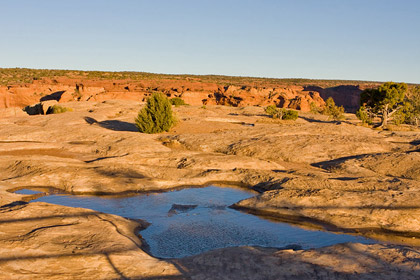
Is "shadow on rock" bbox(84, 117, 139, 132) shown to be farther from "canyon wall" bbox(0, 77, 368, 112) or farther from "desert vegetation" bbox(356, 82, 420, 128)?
"canyon wall" bbox(0, 77, 368, 112)

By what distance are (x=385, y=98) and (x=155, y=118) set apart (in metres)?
17.8

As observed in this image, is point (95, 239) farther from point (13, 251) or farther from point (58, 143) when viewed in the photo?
point (58, 143)

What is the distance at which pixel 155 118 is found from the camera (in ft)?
70.0

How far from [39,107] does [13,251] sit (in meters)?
32.0

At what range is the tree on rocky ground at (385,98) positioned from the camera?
2725cm

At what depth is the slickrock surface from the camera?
18.9 feet

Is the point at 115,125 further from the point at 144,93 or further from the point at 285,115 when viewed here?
the point at 144,93

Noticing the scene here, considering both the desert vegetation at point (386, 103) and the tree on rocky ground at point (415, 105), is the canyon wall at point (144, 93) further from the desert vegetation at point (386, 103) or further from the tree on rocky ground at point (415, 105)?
the desert vegetation at point (386, 103)

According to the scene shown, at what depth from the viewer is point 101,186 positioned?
35.1 feet

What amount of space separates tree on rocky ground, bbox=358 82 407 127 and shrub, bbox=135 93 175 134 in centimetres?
1645

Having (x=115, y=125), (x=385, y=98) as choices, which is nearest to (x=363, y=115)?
(x=385, y=98)

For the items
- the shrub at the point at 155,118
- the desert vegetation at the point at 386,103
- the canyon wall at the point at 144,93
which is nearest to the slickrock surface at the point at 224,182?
the shrub at the point at 155,118

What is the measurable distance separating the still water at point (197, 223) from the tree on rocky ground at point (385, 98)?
69.2 ft

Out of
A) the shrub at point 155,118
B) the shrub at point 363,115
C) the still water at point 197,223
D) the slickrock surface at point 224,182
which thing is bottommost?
the still water at point 197,223
